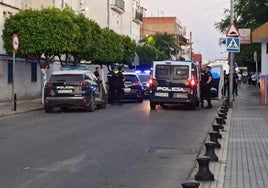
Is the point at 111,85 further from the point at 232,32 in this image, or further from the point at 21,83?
the point at 21,83

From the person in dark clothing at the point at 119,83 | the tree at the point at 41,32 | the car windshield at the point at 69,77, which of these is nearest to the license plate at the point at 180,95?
the car windshield at the point at 69,77

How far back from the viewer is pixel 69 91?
75.8 feet

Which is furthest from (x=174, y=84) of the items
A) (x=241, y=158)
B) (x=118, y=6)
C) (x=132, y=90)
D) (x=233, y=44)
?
(x=118, y=6)

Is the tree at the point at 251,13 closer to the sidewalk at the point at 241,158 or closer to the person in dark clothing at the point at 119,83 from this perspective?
the person in dark clothing at the point at 119,83

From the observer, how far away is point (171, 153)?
11.8 meters

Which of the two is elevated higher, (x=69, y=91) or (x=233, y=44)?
(x=233, y=44)

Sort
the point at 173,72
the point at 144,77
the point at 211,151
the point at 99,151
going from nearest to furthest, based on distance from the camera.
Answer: the point at 211,151 < the point at 99,151 < the point at 173,72 < the point at 144,77

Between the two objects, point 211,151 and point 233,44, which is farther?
point 233,44

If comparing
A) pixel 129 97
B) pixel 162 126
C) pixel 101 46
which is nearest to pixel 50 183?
pixel 162 126

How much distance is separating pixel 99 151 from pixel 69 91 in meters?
11.4

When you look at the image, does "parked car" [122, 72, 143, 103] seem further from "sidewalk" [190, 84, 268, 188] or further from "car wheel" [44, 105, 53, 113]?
"sidewalk" [190, 84, 268, 188]

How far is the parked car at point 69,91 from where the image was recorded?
909 inches

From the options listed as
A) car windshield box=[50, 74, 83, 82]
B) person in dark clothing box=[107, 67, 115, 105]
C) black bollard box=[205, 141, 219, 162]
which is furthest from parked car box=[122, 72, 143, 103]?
black bollard box=[205, 141, 219, 162]

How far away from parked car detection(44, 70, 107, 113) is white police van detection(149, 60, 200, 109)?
2.95 metres
